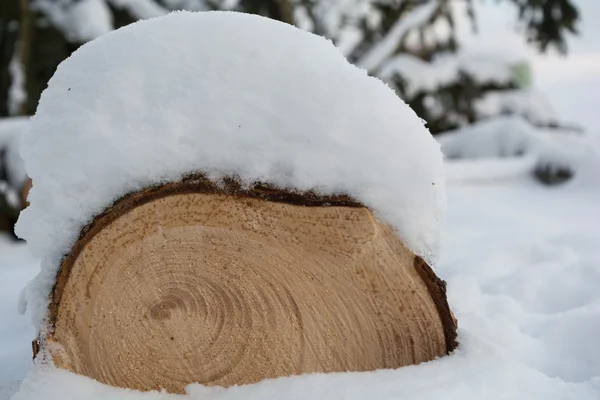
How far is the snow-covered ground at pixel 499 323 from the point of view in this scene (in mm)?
854

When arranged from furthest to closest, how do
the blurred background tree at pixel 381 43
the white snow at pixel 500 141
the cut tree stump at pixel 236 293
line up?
the white snow at pixel 500 141 < the blurred background tree at pixel 381 43 < the cut tree stump at pixel 236 293

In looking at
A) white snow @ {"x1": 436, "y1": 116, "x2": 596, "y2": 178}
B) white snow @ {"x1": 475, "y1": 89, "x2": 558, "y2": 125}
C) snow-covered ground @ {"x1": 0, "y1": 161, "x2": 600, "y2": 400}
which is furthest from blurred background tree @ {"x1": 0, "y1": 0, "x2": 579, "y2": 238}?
snow-covered ground @ {"x1": 0, "y1": 161, "x2": 600, "y2": 400}

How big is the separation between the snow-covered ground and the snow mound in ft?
0.74

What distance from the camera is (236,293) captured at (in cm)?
88

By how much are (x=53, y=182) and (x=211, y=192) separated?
267mm

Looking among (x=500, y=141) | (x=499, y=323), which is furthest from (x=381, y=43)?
(x=499, y=323)

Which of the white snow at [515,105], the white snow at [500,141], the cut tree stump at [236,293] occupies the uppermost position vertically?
the white snow at [515,105]

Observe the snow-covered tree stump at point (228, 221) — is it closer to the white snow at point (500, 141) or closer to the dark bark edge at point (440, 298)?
the dark bark edge at point (440, 298)

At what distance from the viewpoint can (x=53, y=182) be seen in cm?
86

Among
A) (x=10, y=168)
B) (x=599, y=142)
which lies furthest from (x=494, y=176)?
(x=10, y=168)

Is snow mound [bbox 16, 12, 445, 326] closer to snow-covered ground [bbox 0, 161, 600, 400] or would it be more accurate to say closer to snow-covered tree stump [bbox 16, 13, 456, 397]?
snow-covered tree stump [bbox 16, 13, 456, 397]

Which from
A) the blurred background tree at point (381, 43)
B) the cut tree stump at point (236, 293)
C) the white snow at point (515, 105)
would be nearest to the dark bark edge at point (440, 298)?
the cut tree stump at point (236, 293)

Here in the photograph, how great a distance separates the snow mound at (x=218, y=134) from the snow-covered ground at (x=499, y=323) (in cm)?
22

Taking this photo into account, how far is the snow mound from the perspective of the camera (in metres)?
0.85
